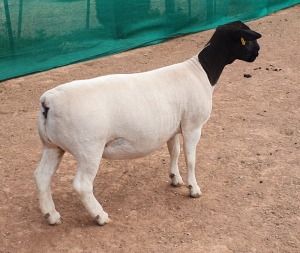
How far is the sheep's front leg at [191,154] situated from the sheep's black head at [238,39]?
82cm

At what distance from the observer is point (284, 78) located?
8508 millimetres

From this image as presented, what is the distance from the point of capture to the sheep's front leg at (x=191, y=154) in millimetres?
4836

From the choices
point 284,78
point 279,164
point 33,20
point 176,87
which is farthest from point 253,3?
point 176,87

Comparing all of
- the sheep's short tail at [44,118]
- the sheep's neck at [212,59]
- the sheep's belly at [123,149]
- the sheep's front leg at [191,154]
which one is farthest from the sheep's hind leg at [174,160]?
the sheep's short tail at [44,118]

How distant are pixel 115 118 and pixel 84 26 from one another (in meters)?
6.45

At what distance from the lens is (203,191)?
523cm

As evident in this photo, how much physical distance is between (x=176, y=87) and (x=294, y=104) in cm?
330

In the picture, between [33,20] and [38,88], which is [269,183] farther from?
[33,20]

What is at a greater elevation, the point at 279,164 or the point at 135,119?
the point at 135,119

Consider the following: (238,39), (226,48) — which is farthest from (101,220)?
(238,39)

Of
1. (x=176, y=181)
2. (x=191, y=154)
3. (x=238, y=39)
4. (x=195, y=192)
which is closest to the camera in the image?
(x=238, y=39)

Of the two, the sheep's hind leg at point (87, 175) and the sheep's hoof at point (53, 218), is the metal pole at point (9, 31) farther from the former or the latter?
the sheep's hind leg at point (87, 175)

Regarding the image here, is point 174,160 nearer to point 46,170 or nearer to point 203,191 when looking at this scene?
point 203,191

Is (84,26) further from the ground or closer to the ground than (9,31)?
closer to the ground
